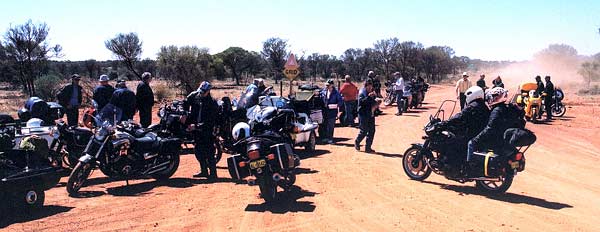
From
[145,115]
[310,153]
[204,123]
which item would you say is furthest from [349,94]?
[204,123]

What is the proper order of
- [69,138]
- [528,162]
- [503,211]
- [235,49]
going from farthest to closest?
[235,49]
[528,162]
[69,138]
[503,211]

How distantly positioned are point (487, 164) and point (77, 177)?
251 inches

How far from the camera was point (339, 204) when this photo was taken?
303 inches

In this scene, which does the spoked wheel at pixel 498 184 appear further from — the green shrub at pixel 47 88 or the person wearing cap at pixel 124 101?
the green shrub at pixel 47 88

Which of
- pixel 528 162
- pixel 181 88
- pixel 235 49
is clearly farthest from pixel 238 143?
pixel 235 49

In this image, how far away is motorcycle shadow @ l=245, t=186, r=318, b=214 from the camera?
7438mm

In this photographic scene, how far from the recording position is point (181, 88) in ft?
121

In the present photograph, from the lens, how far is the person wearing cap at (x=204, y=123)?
9484 millimetres

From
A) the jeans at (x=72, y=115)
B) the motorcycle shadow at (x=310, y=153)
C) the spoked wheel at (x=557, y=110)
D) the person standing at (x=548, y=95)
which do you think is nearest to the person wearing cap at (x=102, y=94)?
the jeans at (x=72, y=115)

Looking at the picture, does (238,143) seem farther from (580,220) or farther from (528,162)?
(528,162)

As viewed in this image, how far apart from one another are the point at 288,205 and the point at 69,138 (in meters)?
4.76

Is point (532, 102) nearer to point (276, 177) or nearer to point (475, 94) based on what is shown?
point (475, 94)

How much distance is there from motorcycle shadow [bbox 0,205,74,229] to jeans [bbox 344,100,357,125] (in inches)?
403

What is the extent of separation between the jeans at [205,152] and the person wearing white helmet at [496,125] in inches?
176
